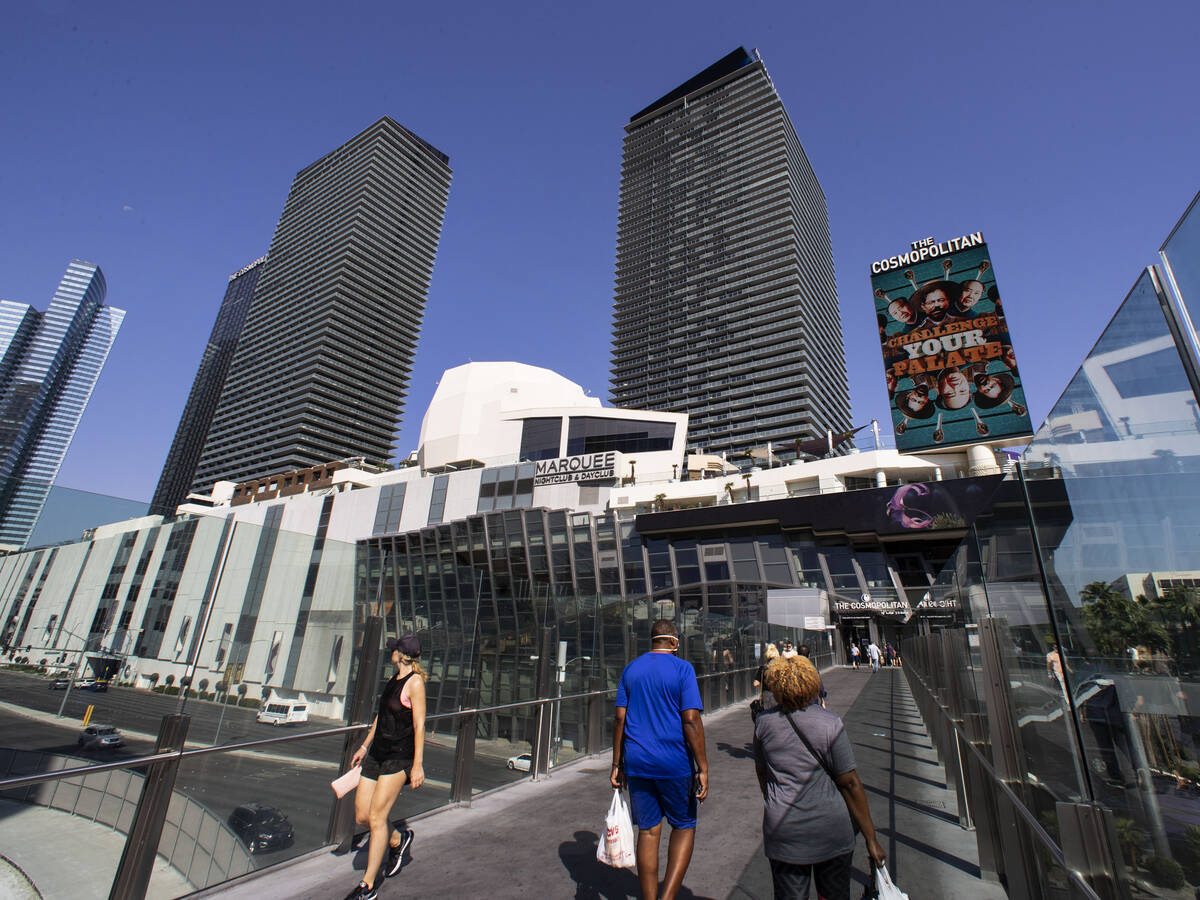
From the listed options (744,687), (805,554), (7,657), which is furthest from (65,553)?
(805,554)

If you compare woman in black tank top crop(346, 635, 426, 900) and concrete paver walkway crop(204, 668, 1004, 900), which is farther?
woman in black tank top crop(346, 635, 426, 900)

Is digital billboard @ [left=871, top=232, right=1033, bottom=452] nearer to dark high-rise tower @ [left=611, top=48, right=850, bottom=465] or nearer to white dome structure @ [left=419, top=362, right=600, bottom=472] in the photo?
white dome structure @ [left=419, top=362, right=600, bottom=472]

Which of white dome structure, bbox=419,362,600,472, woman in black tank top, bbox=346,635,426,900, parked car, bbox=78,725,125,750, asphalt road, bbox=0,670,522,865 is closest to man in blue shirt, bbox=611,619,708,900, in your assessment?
woman in black tank top, bbox=346,635,426,900

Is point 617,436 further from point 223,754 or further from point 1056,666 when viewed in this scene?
point 1056,666

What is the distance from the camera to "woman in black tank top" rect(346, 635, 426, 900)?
3.67 m

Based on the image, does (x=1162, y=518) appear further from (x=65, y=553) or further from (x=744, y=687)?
(x=744, y=687)

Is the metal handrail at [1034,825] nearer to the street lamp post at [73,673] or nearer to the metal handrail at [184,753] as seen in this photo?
the metal handrail at [184,753]

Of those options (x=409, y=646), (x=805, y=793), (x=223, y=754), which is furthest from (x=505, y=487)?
(x=805, y=793)

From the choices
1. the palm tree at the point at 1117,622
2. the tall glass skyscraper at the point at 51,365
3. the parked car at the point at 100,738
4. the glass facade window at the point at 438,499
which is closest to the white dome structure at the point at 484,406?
the glass facade window at the point at 438,499

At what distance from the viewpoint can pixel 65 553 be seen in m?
4.84

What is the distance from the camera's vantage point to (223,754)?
405 centimetres

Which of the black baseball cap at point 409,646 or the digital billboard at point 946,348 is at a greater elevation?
the digital billboard at point 946,348

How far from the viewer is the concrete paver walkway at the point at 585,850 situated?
3.51 meters

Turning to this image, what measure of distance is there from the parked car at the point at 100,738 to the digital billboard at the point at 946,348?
35.9 meters
